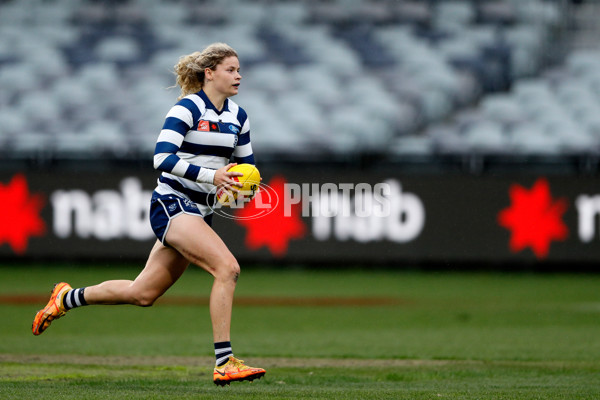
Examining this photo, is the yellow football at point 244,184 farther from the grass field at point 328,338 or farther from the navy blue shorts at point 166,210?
the grass field at point 328,338

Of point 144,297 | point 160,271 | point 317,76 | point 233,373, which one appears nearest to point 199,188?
point 160,271

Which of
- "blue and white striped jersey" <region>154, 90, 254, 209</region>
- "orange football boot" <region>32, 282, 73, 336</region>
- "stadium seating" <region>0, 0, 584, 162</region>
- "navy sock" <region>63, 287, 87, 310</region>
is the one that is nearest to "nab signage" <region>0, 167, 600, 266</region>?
"stadium seating" <region>0, 0, 584, 162</region>

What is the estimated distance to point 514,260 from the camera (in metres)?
16.2

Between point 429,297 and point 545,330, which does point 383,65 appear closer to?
point 429,297

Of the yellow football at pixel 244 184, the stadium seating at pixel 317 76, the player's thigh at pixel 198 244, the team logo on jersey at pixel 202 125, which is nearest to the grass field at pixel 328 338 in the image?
the player's thigh at pixel 198 244

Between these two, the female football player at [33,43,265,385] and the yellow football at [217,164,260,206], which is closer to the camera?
the female football player at [33,43,265,385]

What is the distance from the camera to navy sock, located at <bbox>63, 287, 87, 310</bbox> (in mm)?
7102

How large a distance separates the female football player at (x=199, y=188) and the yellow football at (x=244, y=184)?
6 cm

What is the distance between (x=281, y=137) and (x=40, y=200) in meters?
4.42

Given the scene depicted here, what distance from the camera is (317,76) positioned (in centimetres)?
1981

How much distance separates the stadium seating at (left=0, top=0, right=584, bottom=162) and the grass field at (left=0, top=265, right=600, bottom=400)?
98.5 inches

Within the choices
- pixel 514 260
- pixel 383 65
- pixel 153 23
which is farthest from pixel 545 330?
pixel 153 23

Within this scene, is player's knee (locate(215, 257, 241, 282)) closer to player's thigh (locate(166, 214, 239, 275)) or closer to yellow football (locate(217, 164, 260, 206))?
player's thigh (locate(166, 214, 239, 275))

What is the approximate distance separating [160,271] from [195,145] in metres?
0.90
